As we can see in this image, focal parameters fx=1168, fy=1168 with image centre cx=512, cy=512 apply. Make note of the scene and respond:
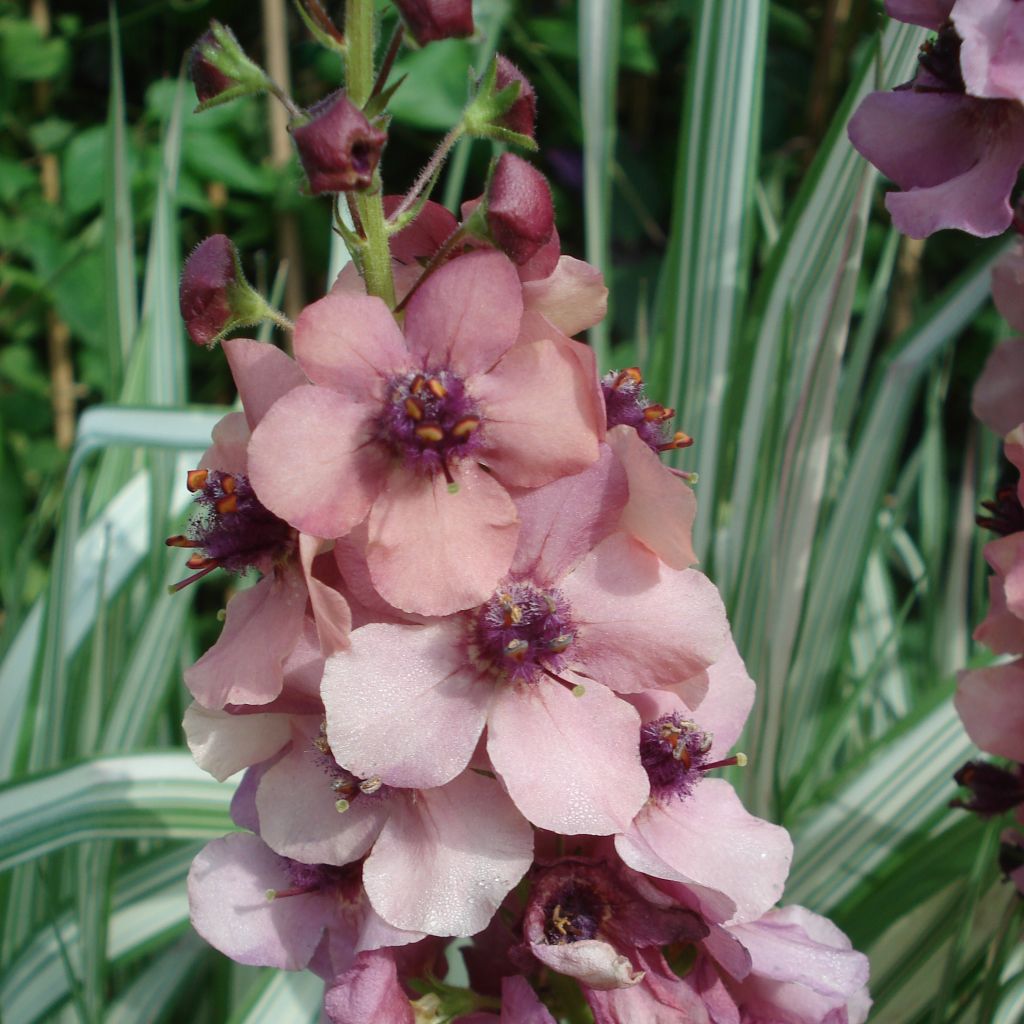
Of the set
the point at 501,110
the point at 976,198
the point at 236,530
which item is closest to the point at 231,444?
the point at 236,530

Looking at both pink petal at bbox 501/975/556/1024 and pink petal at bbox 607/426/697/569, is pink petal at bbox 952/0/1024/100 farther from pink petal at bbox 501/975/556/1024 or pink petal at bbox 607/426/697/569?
pink petal at bbox 501/975/556/1024

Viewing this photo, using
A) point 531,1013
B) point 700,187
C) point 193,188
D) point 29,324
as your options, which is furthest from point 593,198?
point 29,324

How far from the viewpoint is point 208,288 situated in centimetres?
37

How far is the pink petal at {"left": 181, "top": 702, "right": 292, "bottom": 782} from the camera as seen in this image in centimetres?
38

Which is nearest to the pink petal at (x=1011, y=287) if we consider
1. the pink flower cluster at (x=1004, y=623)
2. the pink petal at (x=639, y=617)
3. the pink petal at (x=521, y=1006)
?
the pink flower cluster at (x=1004, y=623)

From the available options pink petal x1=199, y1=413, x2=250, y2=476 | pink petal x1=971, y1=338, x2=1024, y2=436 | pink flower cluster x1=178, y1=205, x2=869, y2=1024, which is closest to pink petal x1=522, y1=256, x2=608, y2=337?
pink flower cluster x1=178, y1=205, x2=869, y2=1024

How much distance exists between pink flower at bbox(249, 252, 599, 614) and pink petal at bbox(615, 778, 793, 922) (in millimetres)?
100

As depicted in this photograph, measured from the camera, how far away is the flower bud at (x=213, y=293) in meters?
0.37

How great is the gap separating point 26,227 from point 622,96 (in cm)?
82

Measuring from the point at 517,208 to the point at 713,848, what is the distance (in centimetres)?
21

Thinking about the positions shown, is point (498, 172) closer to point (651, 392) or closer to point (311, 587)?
point (311, 587)

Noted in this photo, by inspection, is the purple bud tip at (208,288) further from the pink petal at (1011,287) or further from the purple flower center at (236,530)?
the pink petal at (1011,287)

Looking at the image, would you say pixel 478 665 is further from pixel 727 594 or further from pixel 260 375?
pixel 727 594

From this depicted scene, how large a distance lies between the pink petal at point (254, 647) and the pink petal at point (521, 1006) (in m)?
0.12
